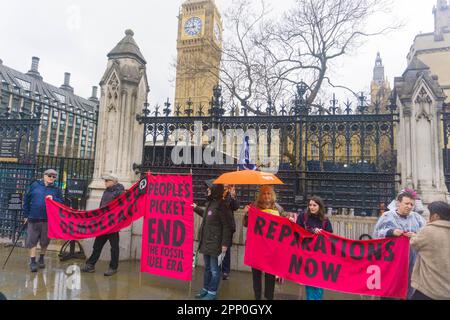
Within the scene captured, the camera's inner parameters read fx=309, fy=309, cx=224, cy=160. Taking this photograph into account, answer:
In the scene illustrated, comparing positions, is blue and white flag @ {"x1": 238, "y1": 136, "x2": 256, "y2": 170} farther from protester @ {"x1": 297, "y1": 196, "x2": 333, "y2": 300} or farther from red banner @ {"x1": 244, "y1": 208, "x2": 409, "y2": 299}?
protester @ {"x1": 297, "y1": 196, "x2": 333, "y2": 300}

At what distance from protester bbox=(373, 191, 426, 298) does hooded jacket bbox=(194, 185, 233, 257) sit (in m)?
2.25

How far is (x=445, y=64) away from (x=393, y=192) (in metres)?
40.8

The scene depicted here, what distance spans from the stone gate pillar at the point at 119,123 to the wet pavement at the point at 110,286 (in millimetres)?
2055

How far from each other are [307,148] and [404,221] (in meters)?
3.14

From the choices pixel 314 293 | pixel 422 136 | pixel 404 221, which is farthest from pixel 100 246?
pixel 422 136

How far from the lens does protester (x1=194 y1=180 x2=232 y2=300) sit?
4.91 metres

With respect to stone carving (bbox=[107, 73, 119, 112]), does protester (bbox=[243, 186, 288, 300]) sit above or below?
below

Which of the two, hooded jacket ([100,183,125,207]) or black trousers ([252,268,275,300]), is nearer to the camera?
black trousers ([252,268,275,300])

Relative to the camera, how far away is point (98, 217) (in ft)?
20.6

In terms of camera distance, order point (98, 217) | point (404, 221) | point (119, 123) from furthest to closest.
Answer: point (119, 123)
point (98, 217)
point (404, 221)

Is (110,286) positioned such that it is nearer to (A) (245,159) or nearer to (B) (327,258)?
(A) (245,159)

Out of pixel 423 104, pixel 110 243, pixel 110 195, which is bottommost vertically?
pixel 110 243

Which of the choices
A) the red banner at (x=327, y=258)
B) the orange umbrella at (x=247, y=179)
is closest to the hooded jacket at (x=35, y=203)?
the orange umbrella at (x=247, y=179)

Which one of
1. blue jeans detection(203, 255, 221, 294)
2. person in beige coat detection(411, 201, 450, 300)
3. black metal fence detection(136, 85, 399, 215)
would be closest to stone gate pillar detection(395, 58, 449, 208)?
black metal fence detection(136, 85, 399, 215)
